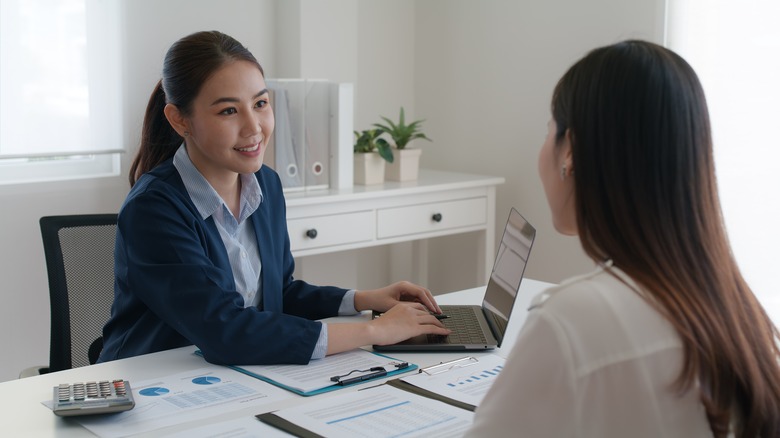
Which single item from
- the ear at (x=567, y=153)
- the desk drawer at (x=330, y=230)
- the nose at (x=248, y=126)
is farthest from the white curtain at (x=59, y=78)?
the ear at (x=567, y=153)

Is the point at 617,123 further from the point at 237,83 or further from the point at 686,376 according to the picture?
the point at 237,83

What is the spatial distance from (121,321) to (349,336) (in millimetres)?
486

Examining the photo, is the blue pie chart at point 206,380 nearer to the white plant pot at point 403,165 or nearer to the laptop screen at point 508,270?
the laptop screen at point 508,270

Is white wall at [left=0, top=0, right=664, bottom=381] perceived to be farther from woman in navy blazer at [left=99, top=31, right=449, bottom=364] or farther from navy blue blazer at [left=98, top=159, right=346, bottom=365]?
navy blue blazer at [left=98, top=159, right=346, bottom=365]

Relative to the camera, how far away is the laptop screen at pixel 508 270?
1.67 meters

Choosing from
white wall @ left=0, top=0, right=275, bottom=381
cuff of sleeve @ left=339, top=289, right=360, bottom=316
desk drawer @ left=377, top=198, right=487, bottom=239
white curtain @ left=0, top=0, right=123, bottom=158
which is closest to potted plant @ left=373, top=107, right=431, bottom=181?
desk drawer @ left=377, top=198, right=487, bottom=239

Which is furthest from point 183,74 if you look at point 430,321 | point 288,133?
point 288,133

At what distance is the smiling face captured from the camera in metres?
1.77

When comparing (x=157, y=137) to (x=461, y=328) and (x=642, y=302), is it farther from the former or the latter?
(x=642, y=302)

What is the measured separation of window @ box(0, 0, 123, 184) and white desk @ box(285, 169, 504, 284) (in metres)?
0.69

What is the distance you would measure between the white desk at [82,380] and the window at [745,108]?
1.34 meters

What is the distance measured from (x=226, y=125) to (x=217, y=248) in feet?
0.81

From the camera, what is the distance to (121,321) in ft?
5.81

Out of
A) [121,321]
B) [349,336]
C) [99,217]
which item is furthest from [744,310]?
[99,217]
